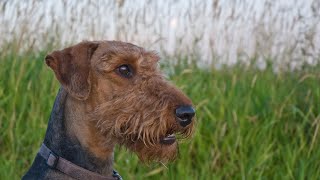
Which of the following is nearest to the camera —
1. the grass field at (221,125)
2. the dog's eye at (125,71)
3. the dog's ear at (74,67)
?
the dog's ear at (74,67)

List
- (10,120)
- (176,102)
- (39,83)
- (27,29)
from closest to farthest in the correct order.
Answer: (176,102), (10,120), (39,83), (27,29)

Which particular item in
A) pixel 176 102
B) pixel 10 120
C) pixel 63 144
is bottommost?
pixel 10 120

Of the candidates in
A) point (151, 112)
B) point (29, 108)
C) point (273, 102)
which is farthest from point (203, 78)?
point (151, 112)

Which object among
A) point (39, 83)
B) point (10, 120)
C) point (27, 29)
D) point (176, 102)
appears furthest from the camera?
point (27, 29)

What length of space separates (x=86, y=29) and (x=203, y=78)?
1.18 meters

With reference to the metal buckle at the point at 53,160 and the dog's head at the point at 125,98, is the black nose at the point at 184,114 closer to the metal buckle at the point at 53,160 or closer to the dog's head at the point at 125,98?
the dog's head at the point at 125,98

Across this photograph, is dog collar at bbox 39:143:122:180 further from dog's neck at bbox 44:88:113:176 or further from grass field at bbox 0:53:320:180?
grass field at bbox 0:53:320:180

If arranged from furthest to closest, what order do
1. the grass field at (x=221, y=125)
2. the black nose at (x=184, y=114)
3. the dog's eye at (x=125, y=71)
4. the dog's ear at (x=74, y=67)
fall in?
the grass field at (x=221, y=125), the dog's eye at (x=125, y=71), the dog's ear at (x=74, y=67), the black nose at (x=184, y=114)

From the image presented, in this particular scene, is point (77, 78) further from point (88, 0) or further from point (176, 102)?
point (88, 0)

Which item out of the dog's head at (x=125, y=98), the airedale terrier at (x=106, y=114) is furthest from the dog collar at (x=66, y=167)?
the dog's head at (x=125, y=98)

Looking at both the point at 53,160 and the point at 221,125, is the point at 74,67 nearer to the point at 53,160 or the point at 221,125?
the point at 53,160

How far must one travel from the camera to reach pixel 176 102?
154 inches

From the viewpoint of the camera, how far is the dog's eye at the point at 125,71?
411 cm

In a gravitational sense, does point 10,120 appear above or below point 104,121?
below
